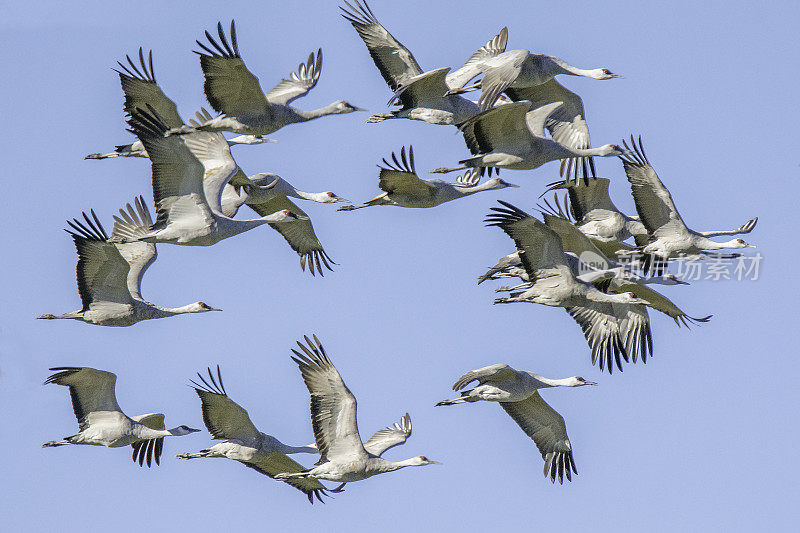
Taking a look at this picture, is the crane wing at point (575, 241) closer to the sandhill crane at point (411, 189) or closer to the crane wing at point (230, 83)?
the sandhill crane at point (411, 189)

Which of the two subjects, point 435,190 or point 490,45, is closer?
point 435,190

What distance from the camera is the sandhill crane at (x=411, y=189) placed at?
16.8 meters

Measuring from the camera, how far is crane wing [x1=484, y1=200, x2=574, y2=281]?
52.0 feet

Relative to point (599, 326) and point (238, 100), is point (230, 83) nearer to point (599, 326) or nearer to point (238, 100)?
point (238, 100)

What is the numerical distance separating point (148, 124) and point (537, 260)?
16.2ft

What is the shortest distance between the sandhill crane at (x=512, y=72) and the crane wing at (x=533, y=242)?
1.32m

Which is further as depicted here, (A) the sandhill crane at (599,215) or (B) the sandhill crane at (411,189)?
(A) the sandhill crane at (599,215)

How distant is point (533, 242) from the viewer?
16.2 metres

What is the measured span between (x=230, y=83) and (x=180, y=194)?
4.92ft

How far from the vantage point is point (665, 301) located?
18719 mm

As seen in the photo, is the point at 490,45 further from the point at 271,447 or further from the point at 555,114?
the point at 271,447

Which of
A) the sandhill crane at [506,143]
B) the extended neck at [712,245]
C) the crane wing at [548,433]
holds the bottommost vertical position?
the crane wing at [548,433]

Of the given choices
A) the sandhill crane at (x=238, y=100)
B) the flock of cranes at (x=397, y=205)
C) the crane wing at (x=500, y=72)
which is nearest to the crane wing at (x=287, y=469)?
the flock of cranes at (x=397, y=205)

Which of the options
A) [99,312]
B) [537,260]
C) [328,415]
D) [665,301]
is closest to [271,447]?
[328,415]
